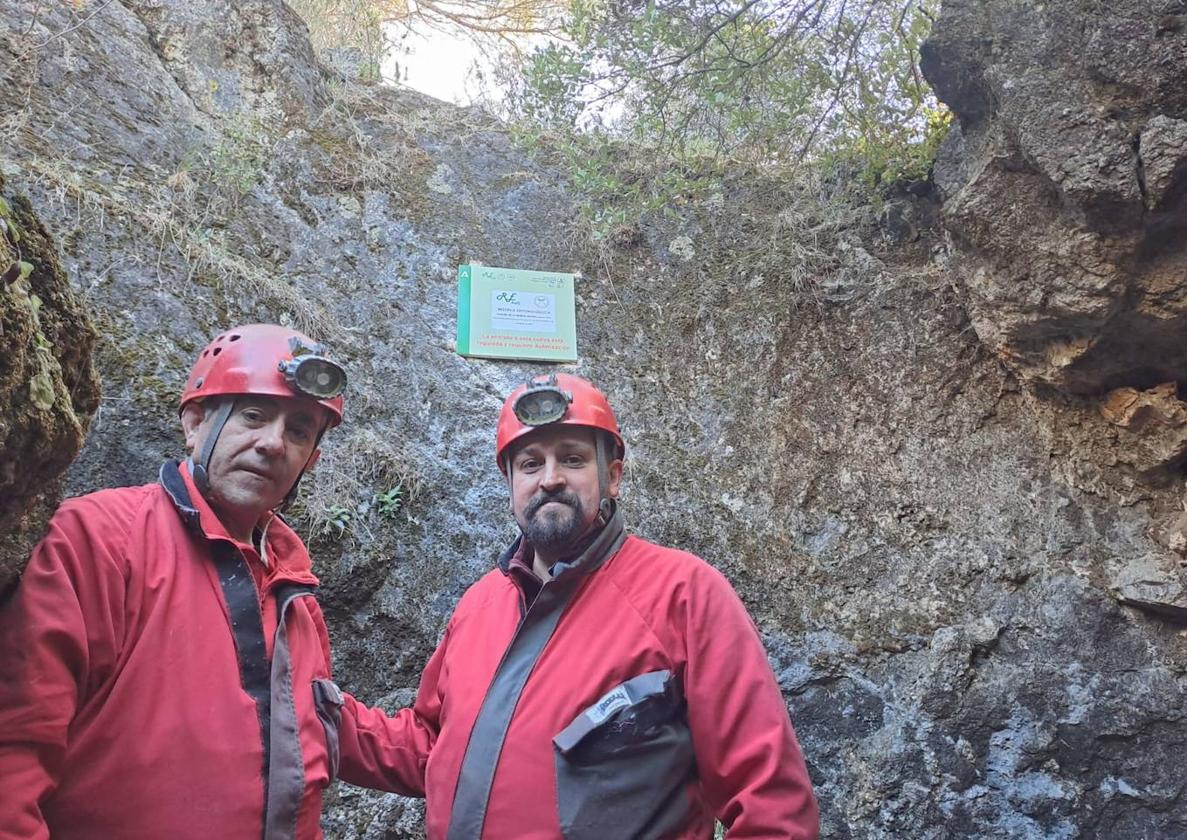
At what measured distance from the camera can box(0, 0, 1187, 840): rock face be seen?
138 inches

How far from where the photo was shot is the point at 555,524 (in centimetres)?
261

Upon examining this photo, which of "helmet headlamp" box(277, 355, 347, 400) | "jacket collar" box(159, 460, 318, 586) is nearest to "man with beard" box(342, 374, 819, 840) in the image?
"jacket collar" box(159, 460, 318, 586)

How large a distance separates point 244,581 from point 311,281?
2.94 metres

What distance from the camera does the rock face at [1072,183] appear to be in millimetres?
3410

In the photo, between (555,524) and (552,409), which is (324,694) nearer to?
(555,524)

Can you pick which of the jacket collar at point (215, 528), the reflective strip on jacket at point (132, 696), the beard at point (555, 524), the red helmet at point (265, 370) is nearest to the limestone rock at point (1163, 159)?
the beard at point (555, 524)

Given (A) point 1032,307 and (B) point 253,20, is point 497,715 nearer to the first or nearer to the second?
(A) point 1032,307

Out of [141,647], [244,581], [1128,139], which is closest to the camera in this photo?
[141,647]

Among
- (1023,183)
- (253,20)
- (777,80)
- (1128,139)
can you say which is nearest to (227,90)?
(253,20)

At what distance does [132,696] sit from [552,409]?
57.5 inches

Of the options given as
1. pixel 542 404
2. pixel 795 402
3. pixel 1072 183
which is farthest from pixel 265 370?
pixel 1072 183

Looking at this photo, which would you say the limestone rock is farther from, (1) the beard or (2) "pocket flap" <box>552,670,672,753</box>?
(2) "pocket flap" <box>552,670,672,753</box>

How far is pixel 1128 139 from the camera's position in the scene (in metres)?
3.41

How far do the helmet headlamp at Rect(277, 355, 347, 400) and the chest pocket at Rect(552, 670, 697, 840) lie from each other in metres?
1.23
